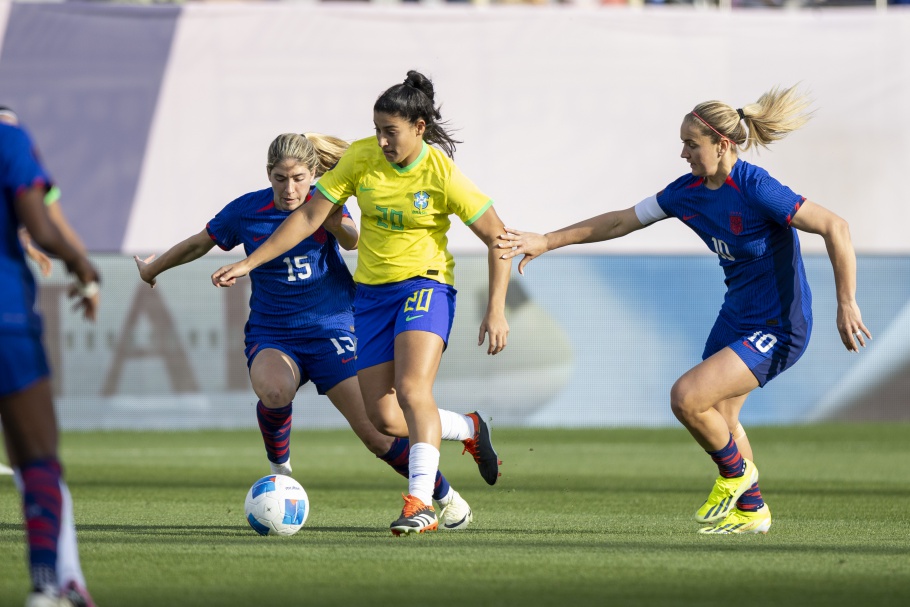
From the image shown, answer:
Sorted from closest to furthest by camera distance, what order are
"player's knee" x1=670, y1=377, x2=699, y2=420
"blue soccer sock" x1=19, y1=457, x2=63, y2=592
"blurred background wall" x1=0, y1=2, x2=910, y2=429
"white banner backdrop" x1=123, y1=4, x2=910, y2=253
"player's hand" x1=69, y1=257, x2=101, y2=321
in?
"blue soccer sock" x1=19, y1=457, x2=63, y2=592
"player's hand" x1=69, y1=257, x2=101, y2=321
"player's knee" x1=670, y1=377, x2=699, y2=420
"blurred background wall" x1=0, y1=2, x2=910, y2=429
"white banner backdrop" x1=123, y1=4, x2=910, y2=253

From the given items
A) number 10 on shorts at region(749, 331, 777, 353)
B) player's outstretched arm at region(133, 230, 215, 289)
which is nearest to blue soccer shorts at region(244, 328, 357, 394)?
player's outstretched arm at region(133, 230, 215, 289)

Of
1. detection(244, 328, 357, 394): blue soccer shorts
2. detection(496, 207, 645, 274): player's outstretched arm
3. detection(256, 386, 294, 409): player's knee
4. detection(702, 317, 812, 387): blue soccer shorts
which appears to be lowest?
detection(256, 386, 294, 409): player's knee

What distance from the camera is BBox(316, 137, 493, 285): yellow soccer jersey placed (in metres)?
6.25

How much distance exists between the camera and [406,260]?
6.32 meters

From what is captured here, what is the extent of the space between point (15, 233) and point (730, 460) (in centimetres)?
366

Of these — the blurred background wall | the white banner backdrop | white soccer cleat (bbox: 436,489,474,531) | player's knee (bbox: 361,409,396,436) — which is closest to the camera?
player's knee (bbox: 361,409,396,436)

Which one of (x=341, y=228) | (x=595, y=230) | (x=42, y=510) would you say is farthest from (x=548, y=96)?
(x=42, y=510)

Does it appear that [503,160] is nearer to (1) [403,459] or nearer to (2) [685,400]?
(1) [403,459]

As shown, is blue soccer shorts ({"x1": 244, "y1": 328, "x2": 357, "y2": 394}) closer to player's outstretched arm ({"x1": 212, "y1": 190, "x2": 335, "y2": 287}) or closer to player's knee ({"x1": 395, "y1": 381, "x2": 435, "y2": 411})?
player's outstretched arm ({"x1": 212, "y1": 190, "x2": 335, "y2": 287})

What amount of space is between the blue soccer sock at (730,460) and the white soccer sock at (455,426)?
1193 mm

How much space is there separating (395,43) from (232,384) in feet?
14.7

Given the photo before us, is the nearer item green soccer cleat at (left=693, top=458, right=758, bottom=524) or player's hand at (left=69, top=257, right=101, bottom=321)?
player's hand at (left=69, top=257, right=101, bottom=321)

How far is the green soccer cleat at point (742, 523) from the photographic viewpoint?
6496mm

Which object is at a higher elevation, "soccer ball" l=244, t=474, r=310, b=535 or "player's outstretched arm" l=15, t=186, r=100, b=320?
"player's outstretched arm" l=15, t=186, r=100, b=320
